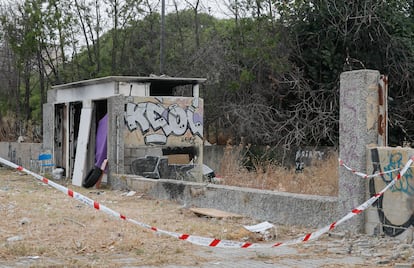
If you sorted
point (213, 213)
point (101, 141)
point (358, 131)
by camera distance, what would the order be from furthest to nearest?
point (101, 141) < point (213, 213) < point (358, 131)

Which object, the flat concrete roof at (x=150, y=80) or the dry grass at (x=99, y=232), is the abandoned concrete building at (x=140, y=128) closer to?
the flat concrete roof at (x=150, y=80)

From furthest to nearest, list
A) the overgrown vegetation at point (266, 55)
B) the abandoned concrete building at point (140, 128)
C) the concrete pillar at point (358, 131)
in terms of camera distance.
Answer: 1. the overgrown vegetation at point (266, 55)
2. the abandoned concrete building at point (140, 128)
3. the concrete pillar at point (358, 131)

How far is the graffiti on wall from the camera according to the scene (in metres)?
17.1

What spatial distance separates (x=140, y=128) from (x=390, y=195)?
31.3 feet

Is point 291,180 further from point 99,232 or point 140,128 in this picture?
point 140,128

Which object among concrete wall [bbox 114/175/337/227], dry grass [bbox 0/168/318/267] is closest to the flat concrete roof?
concrete wall [bbox 114/175/337/227]

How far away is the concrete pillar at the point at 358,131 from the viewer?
927 cm

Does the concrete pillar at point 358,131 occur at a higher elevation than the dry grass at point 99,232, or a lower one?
higher

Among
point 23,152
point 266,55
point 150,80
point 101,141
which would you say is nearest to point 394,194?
point 150,80

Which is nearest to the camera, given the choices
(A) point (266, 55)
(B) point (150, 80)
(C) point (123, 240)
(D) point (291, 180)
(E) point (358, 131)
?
(C) point (123, 240)

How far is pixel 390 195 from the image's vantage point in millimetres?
8844

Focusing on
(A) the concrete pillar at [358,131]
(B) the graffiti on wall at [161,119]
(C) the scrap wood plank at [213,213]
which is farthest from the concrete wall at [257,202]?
(B) the graffiti on wall at [161,119]

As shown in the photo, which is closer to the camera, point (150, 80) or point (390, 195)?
point (390, 195)

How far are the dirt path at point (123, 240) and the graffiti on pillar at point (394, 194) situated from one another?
30.8 inches
